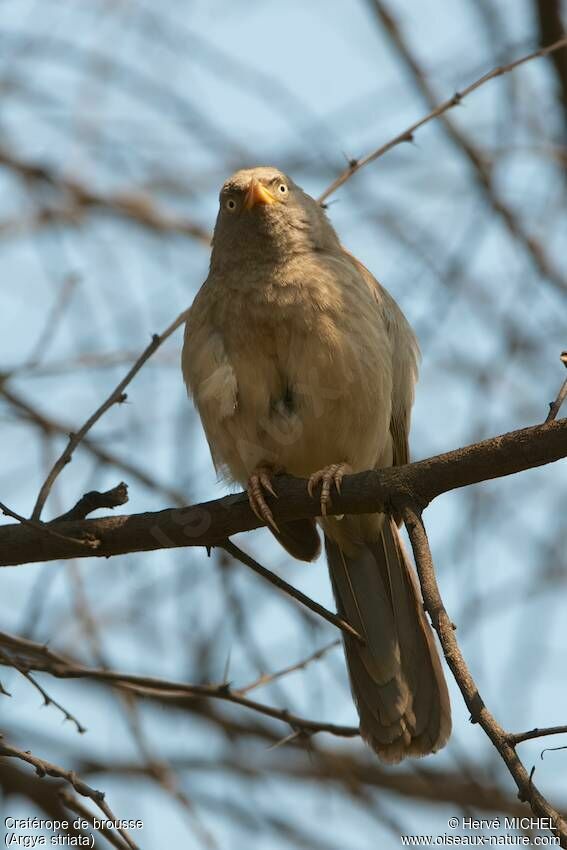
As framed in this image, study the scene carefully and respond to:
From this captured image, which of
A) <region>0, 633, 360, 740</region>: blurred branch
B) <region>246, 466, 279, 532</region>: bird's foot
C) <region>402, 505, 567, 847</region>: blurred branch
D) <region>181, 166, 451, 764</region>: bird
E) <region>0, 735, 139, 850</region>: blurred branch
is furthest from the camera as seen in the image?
<region>181, 166, 451, 764</region>: bird

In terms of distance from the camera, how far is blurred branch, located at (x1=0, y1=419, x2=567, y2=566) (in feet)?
8.93

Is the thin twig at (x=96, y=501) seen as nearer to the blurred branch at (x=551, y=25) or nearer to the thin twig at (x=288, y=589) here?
the thin twig at (x=288, y=589)

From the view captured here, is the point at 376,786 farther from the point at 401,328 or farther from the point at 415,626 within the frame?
the point at 401,328

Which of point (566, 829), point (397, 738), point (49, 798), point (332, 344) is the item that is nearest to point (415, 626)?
point (397, 738)

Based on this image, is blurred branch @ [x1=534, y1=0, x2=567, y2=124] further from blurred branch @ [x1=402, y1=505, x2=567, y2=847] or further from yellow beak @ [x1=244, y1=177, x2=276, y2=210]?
blurred branch @ [x1=402, y1=505, x2=567, y2=847]

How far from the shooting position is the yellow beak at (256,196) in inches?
172

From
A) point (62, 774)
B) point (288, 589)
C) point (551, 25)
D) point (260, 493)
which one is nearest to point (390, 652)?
point (260, 493)

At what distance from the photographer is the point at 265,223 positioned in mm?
4352

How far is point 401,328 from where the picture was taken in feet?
14.7

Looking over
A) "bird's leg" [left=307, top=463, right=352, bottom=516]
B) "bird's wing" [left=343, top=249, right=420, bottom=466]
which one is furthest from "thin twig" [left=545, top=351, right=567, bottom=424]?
"bird's wing" [left=343, top=249, right=420, bottom=466]

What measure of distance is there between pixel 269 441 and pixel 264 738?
1.73 m

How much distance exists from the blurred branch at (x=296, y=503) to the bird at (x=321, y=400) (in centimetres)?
18

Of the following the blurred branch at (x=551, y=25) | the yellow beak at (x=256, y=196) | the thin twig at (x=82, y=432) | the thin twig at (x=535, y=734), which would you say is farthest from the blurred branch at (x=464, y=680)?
the blurred branch at (x=551, y=25)

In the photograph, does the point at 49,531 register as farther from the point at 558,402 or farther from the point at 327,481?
the point at 558,402
